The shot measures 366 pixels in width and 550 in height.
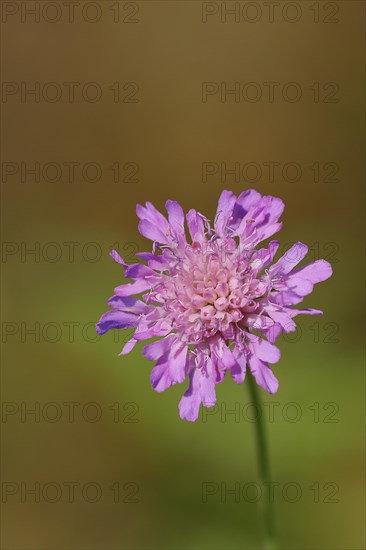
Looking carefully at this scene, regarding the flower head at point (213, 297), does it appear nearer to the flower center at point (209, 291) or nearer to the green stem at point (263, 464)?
the flower center at point (209, 291)

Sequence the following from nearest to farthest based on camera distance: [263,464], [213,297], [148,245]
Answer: [213,297] → [263,464] → [148,245]

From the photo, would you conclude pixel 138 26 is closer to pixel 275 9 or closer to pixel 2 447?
pixel 275 9

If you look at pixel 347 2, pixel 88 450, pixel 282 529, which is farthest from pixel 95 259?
pixel 347 2

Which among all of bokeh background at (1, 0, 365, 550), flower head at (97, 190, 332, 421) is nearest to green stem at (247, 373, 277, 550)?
flower head at (97, 190, 332, 421)

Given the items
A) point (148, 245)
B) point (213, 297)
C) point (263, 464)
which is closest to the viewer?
point (213, 297)

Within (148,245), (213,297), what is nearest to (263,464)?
(213,297)

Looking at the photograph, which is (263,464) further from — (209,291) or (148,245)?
(148,245)
